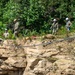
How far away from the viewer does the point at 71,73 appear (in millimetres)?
12992

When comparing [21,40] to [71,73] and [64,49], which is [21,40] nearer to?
[64,49]

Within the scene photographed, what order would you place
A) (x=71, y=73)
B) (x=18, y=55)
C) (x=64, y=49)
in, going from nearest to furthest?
(x=71, y=73) < (x=64, y=49) < (x=18, y=55)

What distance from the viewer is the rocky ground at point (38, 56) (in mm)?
13420

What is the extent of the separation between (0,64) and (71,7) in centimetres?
531

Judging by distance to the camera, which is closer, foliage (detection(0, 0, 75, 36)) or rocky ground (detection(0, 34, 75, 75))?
rocky ground (detection(0, 34, 75, 75))

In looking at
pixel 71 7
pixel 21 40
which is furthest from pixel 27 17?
pixel 21 40

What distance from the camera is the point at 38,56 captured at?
14.2 meters

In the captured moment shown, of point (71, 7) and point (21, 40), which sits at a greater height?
point (71, 7)

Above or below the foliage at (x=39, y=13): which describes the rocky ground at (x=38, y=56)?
below

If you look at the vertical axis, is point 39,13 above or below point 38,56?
above

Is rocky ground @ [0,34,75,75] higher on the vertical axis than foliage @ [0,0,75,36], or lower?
lower

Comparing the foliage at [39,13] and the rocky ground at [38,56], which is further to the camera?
the foliage at [39,13]

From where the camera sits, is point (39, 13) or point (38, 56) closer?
point (38, 56)

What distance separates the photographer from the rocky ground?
528 inches
